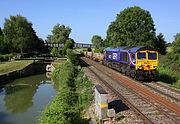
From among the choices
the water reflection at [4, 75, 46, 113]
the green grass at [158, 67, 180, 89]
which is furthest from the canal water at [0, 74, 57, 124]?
the green grass at [158, 67, 180, 89]

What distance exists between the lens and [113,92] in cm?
2361

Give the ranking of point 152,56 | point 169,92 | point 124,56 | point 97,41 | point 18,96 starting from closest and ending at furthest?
point 169,92 → point 152,56 → point 124,56 → point 18,96 → point 97,41

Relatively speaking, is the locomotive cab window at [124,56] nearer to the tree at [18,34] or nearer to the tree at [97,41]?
the tree at [18,34]

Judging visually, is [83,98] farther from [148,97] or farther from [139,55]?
[139,55]

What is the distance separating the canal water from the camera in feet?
83.8

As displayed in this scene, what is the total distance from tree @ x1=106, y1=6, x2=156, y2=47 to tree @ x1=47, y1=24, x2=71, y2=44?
67.7 meters

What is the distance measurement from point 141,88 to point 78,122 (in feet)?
30.6

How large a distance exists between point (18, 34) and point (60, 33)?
214 ft

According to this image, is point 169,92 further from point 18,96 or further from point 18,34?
point 18,34

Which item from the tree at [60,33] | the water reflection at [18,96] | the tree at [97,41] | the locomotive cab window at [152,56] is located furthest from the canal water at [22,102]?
the tree at [60,33]

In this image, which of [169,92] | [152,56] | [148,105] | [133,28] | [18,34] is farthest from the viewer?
[18,34]

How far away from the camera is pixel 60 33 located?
14912 centimetres

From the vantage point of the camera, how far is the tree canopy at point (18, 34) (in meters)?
83.3

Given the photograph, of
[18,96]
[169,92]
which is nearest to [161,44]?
[18,96]
